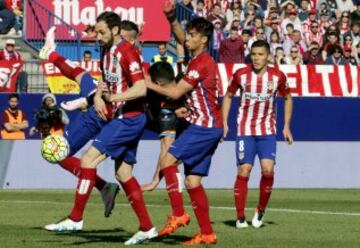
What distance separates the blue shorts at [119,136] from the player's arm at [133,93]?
0.43m

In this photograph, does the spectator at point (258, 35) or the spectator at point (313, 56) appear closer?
the spectator at point (313, 56)

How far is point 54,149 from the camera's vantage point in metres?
13.8

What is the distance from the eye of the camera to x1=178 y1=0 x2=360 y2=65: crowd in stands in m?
30.2

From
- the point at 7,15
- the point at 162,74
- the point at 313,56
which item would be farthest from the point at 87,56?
the point at 162,74

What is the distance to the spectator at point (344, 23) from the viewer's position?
109 feet


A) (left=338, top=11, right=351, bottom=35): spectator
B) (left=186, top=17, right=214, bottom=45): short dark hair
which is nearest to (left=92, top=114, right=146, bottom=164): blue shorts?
(left=186, top=17, right=214, bottom=45): short dark hair

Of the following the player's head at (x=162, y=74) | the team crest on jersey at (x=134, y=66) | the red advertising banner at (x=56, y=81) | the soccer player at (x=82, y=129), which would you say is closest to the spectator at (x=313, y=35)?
the red advertising banner at (x=56, y=81)

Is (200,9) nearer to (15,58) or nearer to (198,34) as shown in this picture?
(15,58)

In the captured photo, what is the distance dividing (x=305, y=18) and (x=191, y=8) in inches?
131

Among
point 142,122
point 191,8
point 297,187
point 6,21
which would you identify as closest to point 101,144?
point 142,122

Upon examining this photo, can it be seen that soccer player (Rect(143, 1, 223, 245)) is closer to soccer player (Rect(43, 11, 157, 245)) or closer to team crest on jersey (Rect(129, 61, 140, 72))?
team crest on jersey (Rect(129, 61, 140, 72))

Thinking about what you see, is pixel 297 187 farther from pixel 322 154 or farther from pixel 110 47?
pixel 110 47

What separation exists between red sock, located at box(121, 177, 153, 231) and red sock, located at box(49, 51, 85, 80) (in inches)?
84.7

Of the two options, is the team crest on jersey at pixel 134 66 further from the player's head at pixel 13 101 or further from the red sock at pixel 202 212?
the player's head at pixel 13 101
